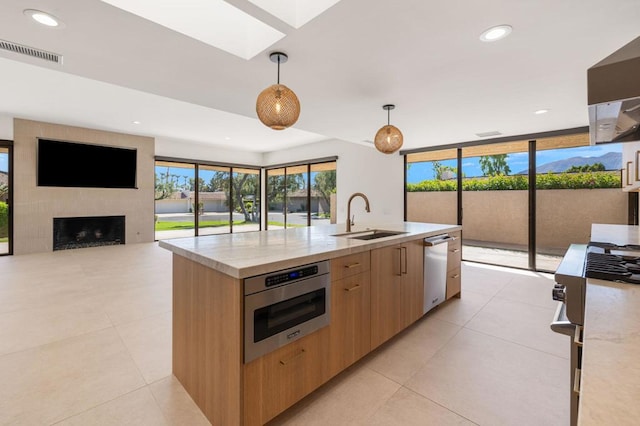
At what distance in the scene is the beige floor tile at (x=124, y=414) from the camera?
153 cm

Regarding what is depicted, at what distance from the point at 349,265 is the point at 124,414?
1.53 meters

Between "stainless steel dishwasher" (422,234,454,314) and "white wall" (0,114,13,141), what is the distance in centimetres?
802

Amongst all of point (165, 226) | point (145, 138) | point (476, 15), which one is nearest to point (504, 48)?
point (476, 15)

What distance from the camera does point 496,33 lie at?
2.00m

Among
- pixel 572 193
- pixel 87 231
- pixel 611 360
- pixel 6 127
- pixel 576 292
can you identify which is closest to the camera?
pixel 611 360

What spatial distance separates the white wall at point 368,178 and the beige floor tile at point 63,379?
4744mm

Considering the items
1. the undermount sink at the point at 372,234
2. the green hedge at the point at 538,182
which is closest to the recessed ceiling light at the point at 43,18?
the undermount sink at the point at 372,234

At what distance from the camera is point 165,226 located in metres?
8.07

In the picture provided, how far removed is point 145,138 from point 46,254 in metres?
3.33

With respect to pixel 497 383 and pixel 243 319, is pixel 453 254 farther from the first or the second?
pixel 243 319

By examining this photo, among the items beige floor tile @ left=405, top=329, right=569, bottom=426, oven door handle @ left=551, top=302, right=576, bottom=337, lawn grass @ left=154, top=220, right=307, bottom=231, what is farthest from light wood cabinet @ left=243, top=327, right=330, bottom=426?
lawn grass @ left=154, top=220, right=307, bottom=231

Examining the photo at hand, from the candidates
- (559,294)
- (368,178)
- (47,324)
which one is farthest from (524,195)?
(47,324)

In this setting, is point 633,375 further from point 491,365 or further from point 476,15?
point 476,15

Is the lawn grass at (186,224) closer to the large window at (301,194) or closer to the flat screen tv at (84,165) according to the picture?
the large window at (301,194)
